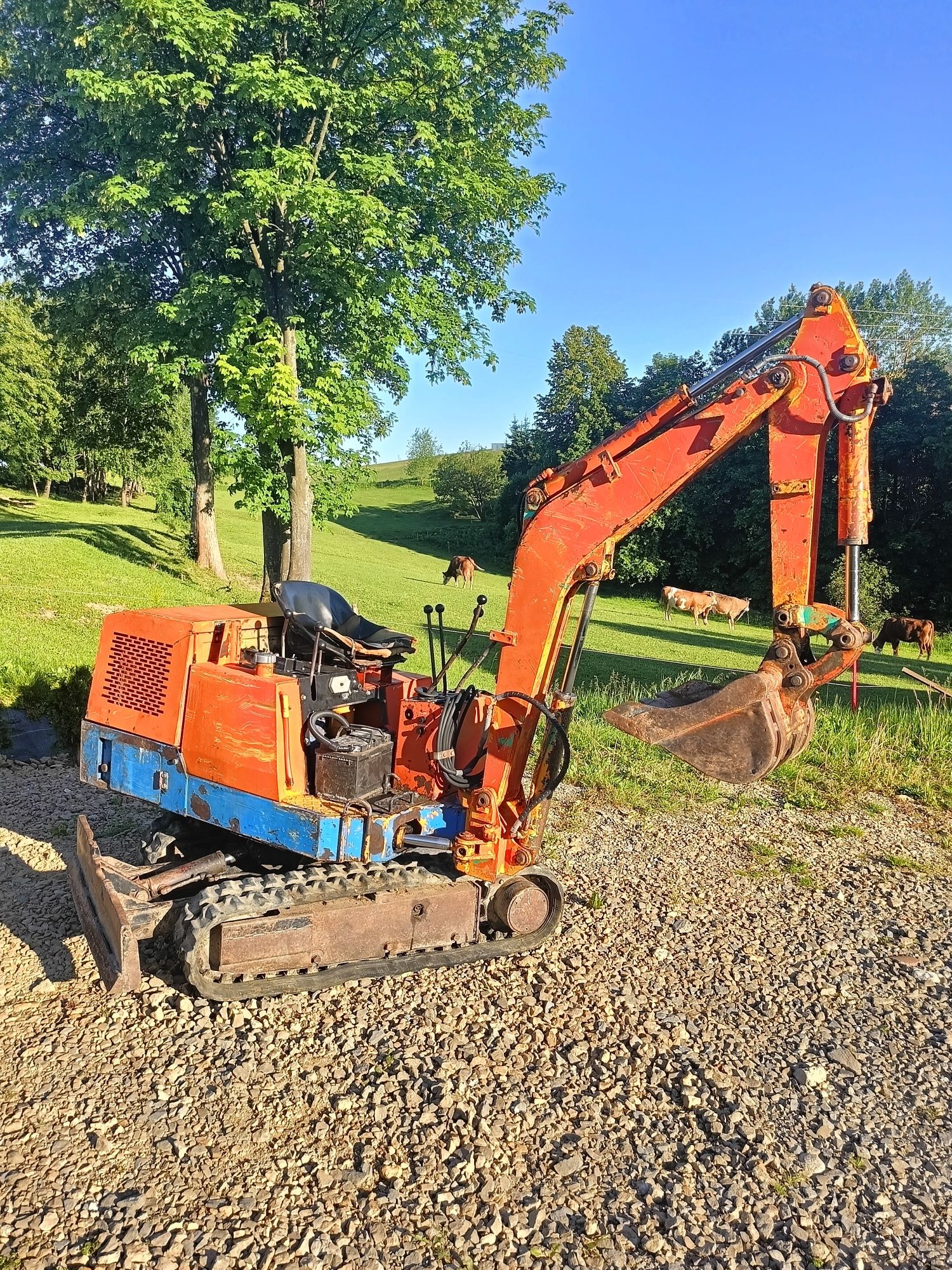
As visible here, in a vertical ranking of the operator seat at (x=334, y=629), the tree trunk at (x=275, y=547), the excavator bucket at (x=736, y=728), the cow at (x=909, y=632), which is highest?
the tree trunk at (x=275, y=547)

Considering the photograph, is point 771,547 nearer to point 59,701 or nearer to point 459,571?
point 59,701

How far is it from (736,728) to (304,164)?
12318 mm

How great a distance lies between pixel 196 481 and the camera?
21594mm

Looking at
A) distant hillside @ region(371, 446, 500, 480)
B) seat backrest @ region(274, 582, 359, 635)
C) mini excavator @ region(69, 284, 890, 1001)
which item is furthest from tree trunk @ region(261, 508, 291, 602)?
distant hillside @ region(371, 446, 500, 480)

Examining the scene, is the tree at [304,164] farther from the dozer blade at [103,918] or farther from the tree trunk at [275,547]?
the dozer blade at [103,918]

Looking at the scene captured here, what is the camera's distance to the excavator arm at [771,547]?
4238mm

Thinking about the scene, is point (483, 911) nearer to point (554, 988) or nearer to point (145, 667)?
point (554, 988)

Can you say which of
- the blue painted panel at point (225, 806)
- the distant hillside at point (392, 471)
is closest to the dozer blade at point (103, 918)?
the blue painted panel at point (225, 806)

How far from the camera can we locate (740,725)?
13.9 feet

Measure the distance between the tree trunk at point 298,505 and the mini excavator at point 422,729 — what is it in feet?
33.6

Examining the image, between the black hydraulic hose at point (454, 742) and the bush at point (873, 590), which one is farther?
the bush at point (873, 590)

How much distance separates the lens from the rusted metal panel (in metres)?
4.38

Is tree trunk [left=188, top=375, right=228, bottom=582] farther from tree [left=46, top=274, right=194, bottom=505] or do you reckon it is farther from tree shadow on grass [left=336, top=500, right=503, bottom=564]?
tree shadow on grass [left=336, top=500, right=503, bottom=564]

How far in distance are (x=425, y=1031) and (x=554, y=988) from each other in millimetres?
902
